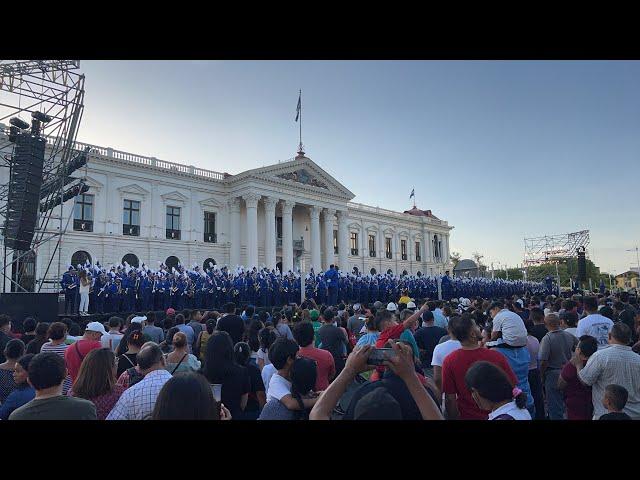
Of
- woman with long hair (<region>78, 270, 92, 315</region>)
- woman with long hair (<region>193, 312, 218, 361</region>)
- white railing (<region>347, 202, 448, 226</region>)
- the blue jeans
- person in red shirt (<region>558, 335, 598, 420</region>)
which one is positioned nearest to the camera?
person in red shirt (<region>558, 335, 598, 420</region>)

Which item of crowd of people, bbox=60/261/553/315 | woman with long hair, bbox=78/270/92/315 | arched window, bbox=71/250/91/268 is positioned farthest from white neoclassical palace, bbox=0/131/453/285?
woman with long hair, bbox=78/270/92/315

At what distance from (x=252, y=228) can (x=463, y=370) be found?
3004cm

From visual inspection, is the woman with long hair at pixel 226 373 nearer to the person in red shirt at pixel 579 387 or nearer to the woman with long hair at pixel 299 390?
the woman with long hair at pixel 299 390

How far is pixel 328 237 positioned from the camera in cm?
3844

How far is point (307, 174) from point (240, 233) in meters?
8.22

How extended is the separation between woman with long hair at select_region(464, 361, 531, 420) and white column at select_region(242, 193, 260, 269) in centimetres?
3035

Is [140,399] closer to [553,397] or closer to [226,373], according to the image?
[226,373]

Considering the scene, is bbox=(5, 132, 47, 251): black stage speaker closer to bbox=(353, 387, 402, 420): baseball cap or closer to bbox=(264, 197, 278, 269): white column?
bbox=(353, 387, 402, 420): baseball cap

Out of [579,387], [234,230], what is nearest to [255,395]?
[579,387]

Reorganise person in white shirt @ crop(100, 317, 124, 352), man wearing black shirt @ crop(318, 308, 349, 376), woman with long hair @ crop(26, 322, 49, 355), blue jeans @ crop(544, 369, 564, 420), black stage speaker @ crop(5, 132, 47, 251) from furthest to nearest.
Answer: black stage speaker @ crop(5, 132, 47, 251) → person in white shirt @ crop(100, 317, 124, 352) → man wearing black shirt @ crop(318, 308, 349, 376) → woman with long hair @ crop(26, 322, 49, 355) → blue jeans @ crop(544, 369, 564, 420)

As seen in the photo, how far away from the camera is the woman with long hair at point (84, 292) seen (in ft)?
47.4

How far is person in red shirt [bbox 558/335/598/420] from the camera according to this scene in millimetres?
3936

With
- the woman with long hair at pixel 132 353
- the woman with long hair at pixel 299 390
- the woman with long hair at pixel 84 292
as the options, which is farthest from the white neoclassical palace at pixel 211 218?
the woman with long hair at pixel 299 390
